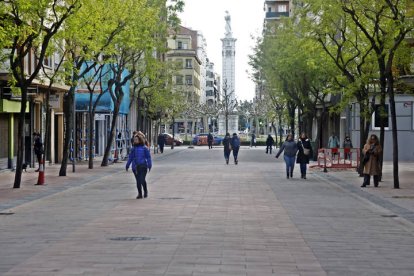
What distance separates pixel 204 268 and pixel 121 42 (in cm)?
2767

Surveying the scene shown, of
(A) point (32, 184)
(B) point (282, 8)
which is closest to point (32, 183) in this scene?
(A) point (32, 184)

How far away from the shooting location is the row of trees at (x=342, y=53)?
29172 mm

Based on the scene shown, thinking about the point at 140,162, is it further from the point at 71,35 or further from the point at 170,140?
the point at 170,140

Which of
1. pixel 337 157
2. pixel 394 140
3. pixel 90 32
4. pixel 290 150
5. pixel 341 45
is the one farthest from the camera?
pixel 337 157

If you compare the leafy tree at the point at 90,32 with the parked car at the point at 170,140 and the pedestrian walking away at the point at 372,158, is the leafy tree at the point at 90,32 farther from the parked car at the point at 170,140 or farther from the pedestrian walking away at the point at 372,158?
the parked car at the point at 170,140

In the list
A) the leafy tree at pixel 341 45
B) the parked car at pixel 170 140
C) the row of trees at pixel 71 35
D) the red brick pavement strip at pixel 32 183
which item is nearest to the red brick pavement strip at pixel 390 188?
the leafy tree at pixel 341 45

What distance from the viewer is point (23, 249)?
1296 centimetres

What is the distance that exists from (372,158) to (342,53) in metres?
12.2

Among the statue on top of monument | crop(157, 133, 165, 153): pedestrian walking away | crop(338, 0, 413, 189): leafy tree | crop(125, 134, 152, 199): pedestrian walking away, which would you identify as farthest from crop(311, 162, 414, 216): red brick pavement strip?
the statue on top of monument

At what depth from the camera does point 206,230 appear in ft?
49.9

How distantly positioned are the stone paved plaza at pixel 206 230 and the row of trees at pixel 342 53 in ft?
15.3

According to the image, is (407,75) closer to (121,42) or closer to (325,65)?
(325,65)

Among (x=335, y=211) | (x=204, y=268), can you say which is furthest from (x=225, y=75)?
(x=204, y=268)

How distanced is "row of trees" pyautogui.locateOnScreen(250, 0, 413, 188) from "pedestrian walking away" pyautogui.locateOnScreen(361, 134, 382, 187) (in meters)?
0.79
